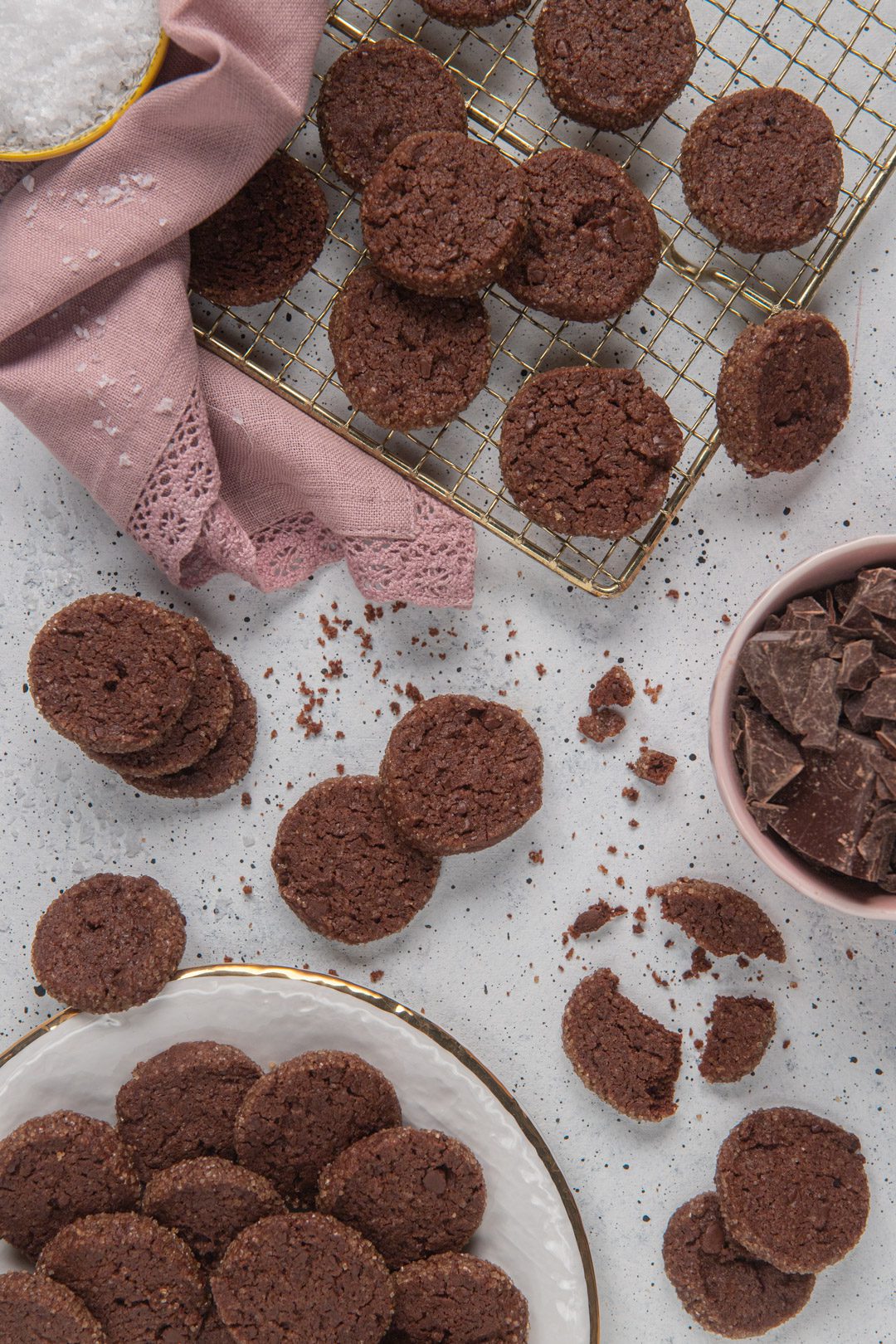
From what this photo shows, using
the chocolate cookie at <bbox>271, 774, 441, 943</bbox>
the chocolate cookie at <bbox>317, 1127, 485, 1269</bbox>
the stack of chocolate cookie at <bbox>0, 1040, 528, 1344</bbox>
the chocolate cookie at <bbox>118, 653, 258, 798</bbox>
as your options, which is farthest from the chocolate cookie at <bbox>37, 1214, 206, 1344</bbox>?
the chocolate cookie at <bbox>118, 653, 258, 798</bbox>

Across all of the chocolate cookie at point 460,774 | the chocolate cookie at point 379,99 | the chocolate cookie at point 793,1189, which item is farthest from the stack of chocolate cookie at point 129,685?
the chocolate cookie at point 793,1189

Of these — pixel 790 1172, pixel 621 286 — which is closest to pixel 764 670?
pixel 621 286

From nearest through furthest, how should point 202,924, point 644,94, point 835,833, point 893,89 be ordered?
point 835,833 → point 644,94 → point 893,89 → point 202,924

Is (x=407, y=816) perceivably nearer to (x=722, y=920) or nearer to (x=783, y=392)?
(x=722, y=920)

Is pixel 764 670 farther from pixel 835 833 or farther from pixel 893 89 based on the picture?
pixel 893 89

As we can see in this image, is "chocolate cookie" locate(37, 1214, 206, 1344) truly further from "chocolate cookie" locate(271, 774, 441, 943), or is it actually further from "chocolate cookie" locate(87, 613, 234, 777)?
"chocolate cookie" locate(87, 613, 234, 777)
